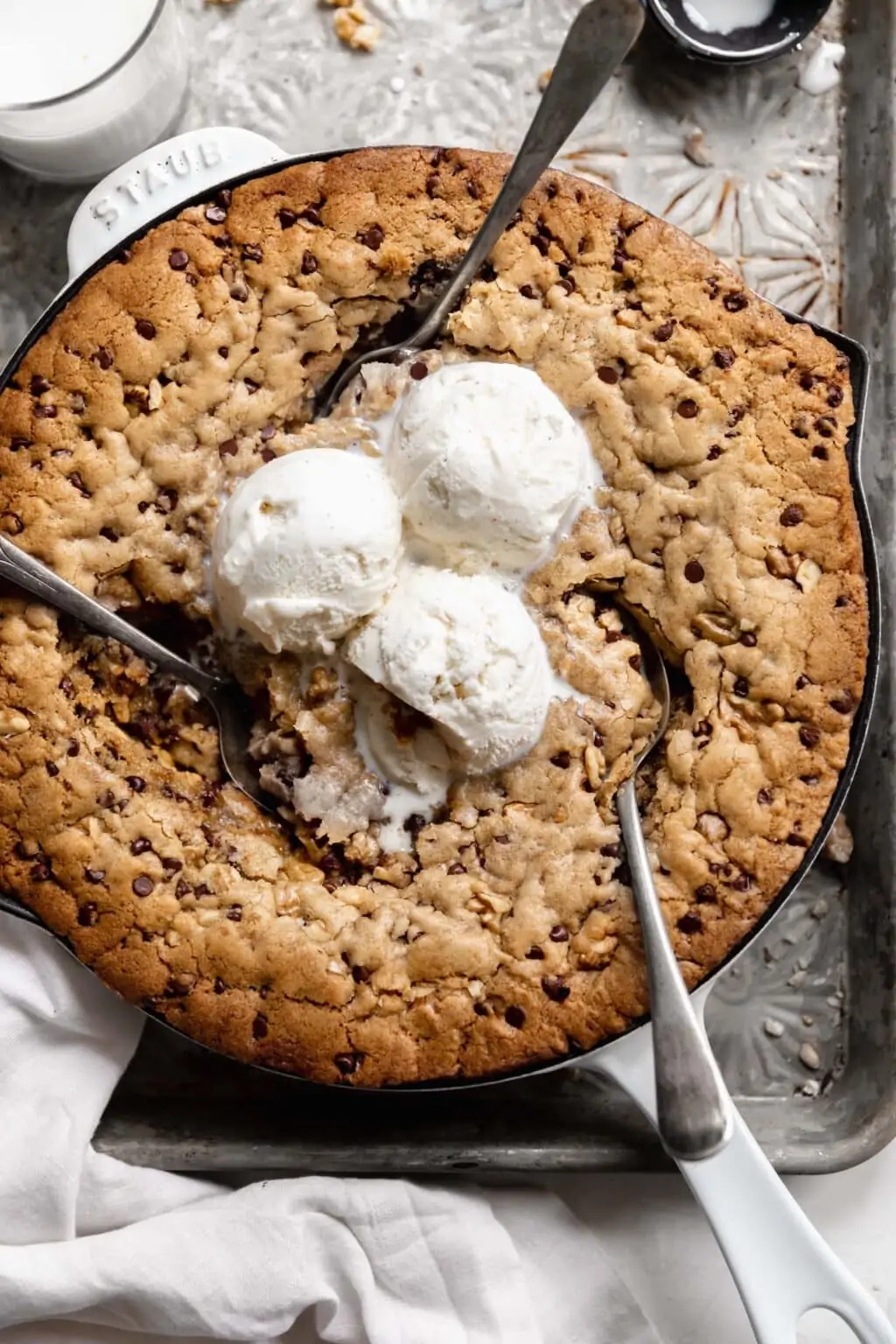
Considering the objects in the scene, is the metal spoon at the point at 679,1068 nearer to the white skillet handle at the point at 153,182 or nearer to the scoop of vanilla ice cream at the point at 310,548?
the scoop of vanilla ice cream at the point at 310,548

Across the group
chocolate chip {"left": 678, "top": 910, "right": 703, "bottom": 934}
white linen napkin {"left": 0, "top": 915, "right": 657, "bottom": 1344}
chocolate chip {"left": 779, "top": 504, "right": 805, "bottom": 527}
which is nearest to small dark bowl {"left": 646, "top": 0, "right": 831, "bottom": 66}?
chocolate chip {"left": 779, "top": 504, "right": 805, "bottom": 527}

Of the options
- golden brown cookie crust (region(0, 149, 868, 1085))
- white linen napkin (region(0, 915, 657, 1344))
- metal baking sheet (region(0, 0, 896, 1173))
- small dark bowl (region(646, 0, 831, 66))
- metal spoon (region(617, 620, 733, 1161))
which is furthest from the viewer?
small dark bowl (region(646, 0, 831, 66))

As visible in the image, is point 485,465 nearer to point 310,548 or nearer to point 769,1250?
point 310,548

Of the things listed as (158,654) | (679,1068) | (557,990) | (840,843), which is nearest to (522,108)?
(158,654)

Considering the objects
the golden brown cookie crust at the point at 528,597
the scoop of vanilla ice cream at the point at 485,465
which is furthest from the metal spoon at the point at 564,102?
the scoop of vanilla ice cream at the point at 485,465

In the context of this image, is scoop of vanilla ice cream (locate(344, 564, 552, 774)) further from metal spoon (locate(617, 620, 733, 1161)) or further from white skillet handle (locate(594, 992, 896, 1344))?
white skillet handle (locate(594, 992, 896, 1344))

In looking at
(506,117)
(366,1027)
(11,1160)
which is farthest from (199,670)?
(506,117)

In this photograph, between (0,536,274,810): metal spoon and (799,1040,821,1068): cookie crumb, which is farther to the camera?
(799,1040,821,1068): cookie crumb

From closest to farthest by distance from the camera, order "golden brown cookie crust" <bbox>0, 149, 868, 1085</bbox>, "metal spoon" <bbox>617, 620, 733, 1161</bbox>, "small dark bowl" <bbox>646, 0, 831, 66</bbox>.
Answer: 1. "metal spoon" <bbox>617, 620, 733, 1161</bbox>
2. "golden brown cookie crust" <bbox>0, 149, 868, 1085</bbox>
3. "small dark bowl" <bbox>646, 0, 831, 66</bbox>
